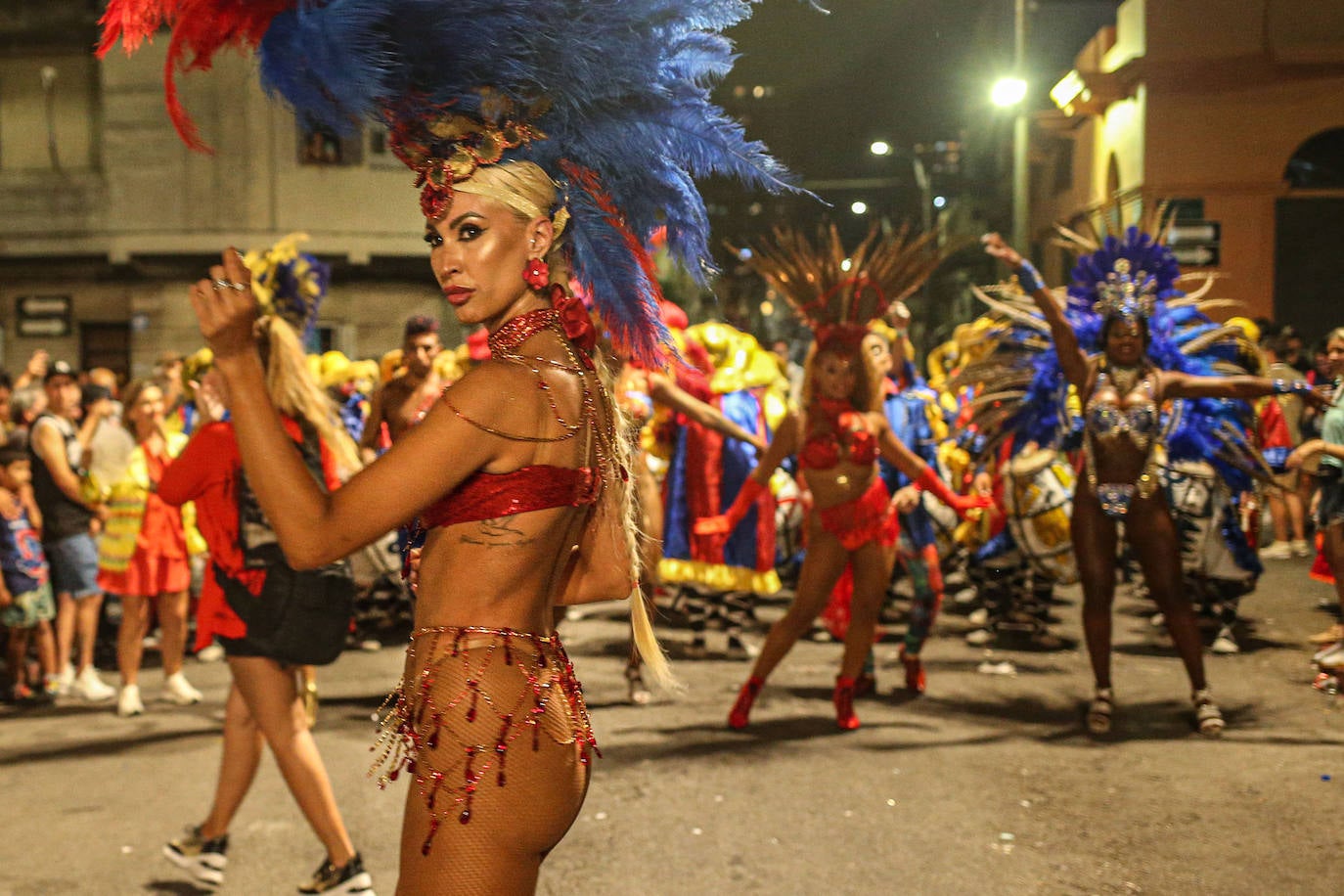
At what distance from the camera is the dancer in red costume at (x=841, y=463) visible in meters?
7.26

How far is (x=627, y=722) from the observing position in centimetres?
756

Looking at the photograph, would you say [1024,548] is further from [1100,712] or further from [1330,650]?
[1100,712]

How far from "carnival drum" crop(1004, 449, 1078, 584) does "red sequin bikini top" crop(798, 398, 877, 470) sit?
252cm

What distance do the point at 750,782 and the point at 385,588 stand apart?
5144mm

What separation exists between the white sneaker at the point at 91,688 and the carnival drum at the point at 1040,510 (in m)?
6.05

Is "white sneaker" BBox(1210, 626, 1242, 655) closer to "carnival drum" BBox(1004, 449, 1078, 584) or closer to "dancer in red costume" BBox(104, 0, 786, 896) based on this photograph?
"carnival drum" BBox(1004, 449, 1078, 584)

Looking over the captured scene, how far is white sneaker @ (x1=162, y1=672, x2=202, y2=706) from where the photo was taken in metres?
8.21

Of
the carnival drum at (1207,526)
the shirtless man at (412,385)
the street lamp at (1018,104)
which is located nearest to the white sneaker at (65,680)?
the shirtless man at (412,385)

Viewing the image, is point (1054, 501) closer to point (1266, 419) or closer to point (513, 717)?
point (1266, 419)

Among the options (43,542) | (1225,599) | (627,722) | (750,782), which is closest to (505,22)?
(750,782)

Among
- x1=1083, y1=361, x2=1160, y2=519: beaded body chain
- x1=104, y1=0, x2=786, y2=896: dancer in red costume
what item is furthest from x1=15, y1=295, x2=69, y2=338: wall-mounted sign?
x1=104, y1=0, x2=786, y2=896: dancer in red costume

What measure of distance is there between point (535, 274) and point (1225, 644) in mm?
8260

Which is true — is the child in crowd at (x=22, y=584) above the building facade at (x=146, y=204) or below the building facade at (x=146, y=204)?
below

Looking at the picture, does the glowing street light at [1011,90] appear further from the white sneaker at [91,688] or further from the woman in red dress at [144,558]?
the white sneaker at [91,688]
